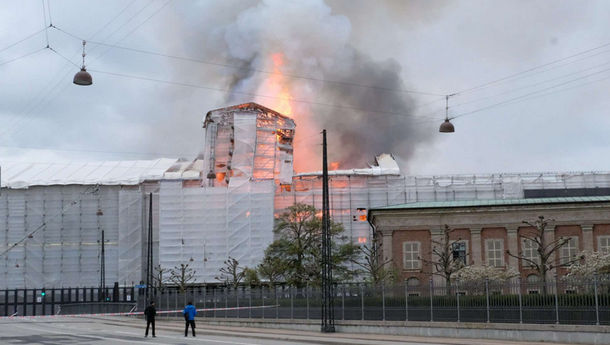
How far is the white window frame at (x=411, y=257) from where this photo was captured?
6112 cm

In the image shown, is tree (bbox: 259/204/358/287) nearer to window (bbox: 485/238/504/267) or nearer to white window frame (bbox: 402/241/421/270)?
white window frame (bbox: 402/241/421/270)

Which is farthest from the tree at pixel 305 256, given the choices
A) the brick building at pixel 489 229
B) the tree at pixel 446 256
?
the tree at pixel 446 256

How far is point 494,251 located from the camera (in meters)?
59.7

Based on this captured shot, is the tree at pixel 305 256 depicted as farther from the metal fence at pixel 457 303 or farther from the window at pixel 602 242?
the window at pixel 602 242

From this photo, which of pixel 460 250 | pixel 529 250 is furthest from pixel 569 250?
pixel 460 250

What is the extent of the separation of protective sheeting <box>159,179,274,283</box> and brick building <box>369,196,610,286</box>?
3642 centimetres

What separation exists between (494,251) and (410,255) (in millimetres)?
6352

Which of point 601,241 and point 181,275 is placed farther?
point 181,275

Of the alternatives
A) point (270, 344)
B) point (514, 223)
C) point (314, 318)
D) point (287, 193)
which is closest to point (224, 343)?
point (270, 344)

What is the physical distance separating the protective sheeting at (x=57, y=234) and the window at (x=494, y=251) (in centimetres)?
6217

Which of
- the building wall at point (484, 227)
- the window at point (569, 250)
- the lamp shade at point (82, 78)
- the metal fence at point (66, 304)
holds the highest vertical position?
the lamp shade at point (82, 78)

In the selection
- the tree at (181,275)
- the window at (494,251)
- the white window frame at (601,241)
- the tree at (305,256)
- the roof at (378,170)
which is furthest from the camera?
the roof at (378,170)

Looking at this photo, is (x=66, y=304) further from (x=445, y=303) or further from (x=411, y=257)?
(x=445, y=303)

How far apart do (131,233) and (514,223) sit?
6144cm
